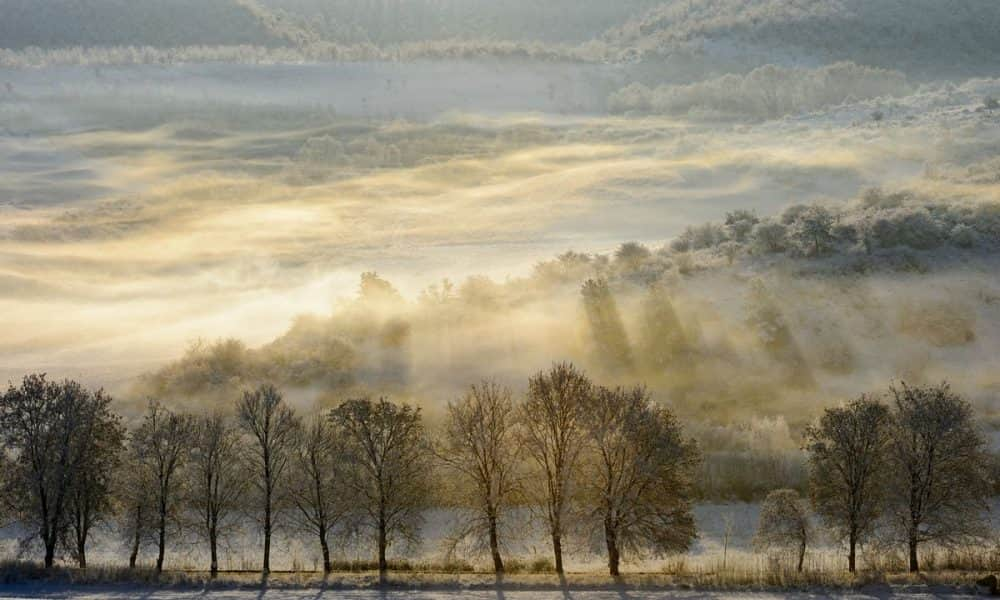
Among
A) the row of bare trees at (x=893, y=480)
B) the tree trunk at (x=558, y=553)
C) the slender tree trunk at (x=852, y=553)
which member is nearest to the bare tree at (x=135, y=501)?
the tree trunk at (x=558, y=553)

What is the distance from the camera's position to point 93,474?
30875 mm

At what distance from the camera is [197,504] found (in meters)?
31.3

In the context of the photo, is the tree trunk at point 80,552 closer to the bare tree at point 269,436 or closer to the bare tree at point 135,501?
the bare tree at point 135,501

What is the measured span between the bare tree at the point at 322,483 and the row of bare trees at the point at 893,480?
40.2ft

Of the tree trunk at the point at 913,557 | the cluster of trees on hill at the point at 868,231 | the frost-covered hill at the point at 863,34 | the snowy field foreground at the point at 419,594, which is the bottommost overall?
the snowy field foreground at the point at 419,594

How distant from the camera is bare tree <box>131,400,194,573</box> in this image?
30469mm

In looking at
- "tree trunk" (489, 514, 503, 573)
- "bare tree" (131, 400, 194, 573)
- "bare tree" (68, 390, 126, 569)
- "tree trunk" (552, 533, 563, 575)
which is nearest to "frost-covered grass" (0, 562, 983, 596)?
"tree trunk" (552, 533, 563, 575)

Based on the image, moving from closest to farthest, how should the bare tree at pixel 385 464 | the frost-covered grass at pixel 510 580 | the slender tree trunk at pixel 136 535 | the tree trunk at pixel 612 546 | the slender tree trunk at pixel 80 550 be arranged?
the frost-covered grass at pixel 510 580
the tree trunk at pixel 612 546
the bare tree at pixel 385 464
the slender tree trunk at pixel 80 550
the slender tree trunk at pixel 136 535

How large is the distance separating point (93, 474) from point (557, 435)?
13667mm

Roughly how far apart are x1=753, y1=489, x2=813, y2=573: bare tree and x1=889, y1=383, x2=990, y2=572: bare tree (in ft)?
8.32

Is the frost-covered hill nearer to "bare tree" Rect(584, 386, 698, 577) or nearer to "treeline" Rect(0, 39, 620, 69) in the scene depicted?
"treeline" Rect(0, 39, 620, 69)

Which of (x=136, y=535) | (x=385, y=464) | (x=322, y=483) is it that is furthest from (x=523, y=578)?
(x=136, y=535)

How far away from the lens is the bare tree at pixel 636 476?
2842 centimetres

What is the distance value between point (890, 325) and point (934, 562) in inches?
695
